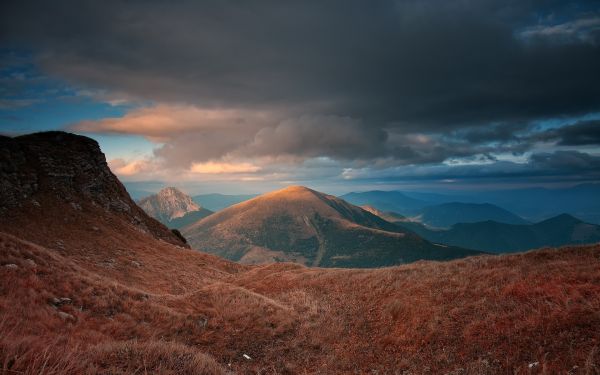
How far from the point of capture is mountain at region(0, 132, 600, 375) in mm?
8266

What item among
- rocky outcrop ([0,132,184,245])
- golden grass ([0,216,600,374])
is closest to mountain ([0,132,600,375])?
golden grass ([0,216,600,374])

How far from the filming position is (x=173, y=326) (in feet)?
50.4

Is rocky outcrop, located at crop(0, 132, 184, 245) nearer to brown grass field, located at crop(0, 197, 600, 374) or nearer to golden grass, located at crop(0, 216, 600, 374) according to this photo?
golden grass, located at crop(0, 216, 600, 374)

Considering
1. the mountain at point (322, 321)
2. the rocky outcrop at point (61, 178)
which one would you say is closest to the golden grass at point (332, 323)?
the mountain at point (322, 321)

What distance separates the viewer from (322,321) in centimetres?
1817

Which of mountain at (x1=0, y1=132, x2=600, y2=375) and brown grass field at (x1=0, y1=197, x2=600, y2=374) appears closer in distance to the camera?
mountain at (x1=0, y1=132, x2=600, y2=375)

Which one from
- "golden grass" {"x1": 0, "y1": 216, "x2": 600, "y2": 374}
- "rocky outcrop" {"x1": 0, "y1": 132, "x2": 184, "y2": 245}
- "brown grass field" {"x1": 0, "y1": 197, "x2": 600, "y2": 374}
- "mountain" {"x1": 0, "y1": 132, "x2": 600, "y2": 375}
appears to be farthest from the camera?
"rocky outcrop" {"x1": 0, "y1": 132, "x2": 184, "y2": 245}

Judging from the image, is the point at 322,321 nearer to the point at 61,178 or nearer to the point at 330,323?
the point at 330,323

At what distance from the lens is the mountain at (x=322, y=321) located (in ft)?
27.1

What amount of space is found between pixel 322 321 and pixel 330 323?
568 mm

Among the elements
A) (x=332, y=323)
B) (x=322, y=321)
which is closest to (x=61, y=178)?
(x=322, y=321)

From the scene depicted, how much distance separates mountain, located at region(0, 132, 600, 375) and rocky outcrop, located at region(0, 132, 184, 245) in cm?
2257

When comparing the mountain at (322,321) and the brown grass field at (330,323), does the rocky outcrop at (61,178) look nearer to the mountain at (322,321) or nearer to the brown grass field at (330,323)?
the mountain at (322,321)

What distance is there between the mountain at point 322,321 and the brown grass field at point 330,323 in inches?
2.3
